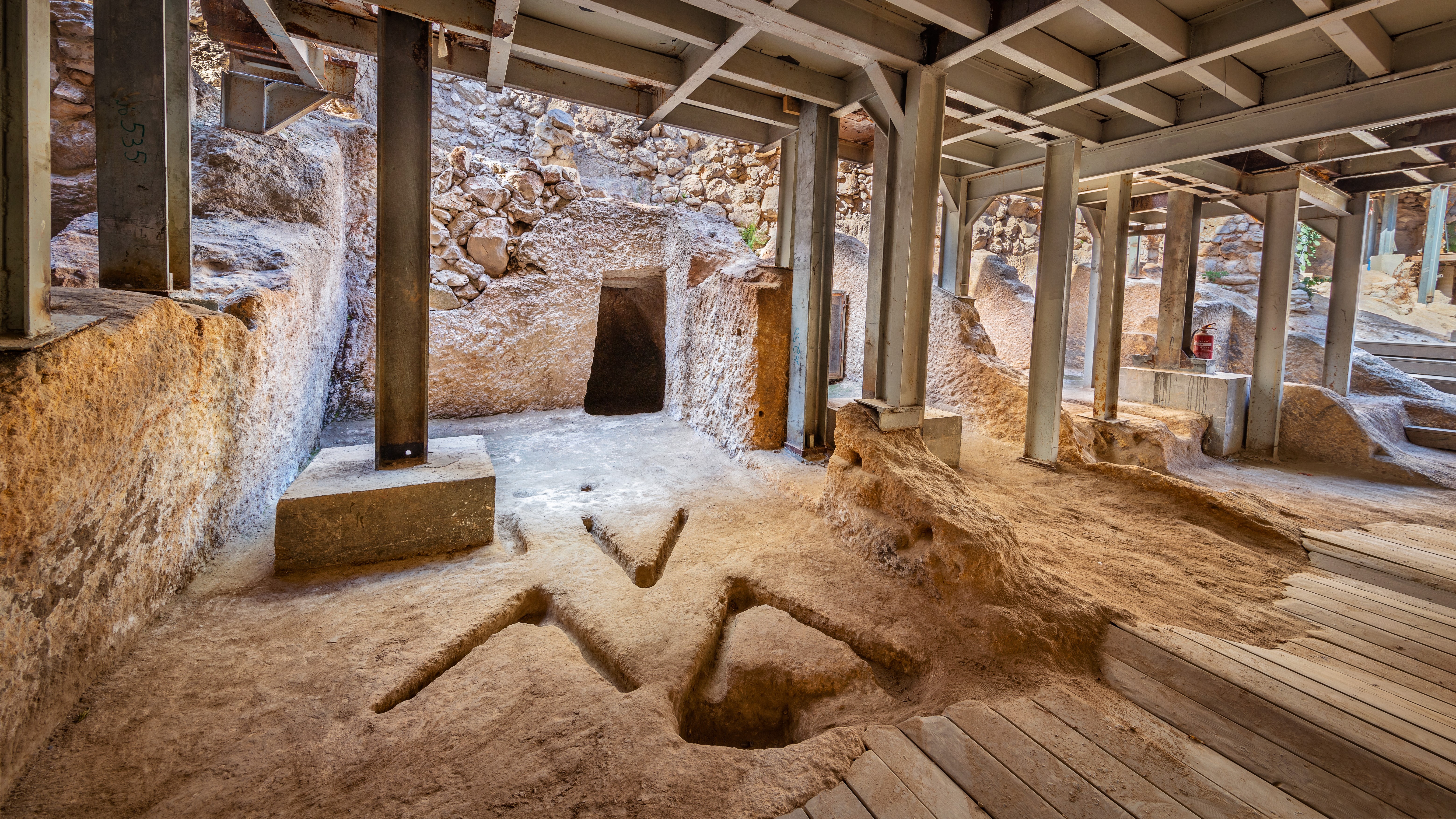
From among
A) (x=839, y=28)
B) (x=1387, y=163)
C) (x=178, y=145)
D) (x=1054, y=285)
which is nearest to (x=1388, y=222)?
(x=1387, y=163)

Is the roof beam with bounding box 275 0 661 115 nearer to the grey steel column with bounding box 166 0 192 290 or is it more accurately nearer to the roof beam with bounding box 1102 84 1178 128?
the grey steel column with bounding box 166 0 192 290

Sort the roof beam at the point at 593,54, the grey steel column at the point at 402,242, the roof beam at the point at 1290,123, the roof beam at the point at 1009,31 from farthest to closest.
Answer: the roof beam at the point at 1290,123, the roof beam at the point at 593,54, the grey steel column at the point at 402,242, the roof beam at the point at 1009,31

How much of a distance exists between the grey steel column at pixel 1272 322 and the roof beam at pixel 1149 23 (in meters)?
4.97

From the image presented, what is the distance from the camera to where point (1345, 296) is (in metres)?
9.08

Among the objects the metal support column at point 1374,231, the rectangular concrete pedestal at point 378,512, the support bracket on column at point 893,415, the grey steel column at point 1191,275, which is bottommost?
the rectangular concrete pedestal at point 378,512

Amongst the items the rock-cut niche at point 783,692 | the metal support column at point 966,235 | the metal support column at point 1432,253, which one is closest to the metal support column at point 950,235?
the metal support column at point 966,235

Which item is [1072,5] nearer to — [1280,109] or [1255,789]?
[1280,109]

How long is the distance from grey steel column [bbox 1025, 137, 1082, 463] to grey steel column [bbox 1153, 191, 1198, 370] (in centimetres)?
380

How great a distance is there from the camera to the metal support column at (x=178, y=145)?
3.59 m

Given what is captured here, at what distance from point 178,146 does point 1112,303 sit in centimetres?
899

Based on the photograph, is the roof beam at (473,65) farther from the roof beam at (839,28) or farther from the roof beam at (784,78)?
the roof beam at (839,28)

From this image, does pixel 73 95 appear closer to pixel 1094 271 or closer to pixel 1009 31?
pixel 1009 31

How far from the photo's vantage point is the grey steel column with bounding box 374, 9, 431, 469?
3.68 m

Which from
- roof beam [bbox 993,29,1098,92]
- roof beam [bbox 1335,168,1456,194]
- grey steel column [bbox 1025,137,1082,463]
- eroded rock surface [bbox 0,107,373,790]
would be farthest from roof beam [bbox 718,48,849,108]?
roof beam [bbox 1335,168,1456,194]
